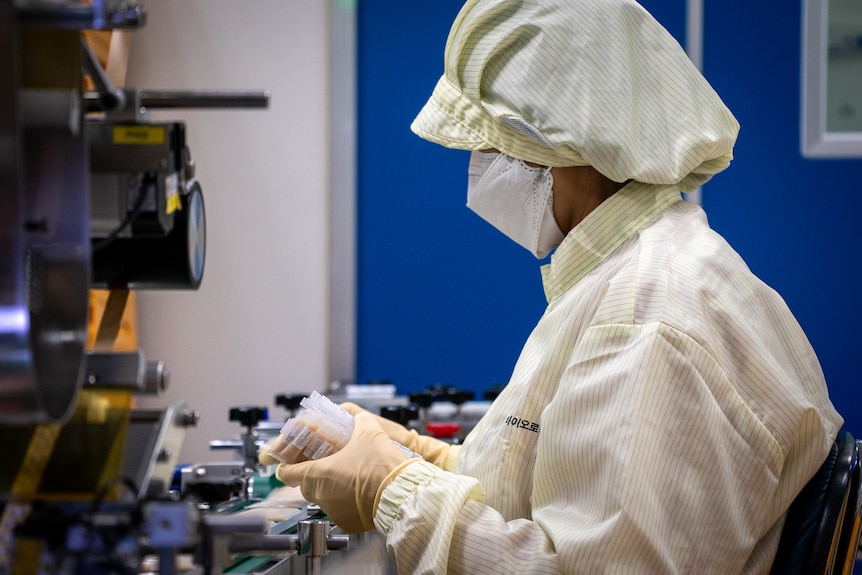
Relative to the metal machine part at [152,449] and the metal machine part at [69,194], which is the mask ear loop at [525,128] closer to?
the metal machine part at [69,194]

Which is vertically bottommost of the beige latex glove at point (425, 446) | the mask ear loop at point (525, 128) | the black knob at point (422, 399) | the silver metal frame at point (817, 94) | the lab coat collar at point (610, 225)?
the black knob at point (422, 399)

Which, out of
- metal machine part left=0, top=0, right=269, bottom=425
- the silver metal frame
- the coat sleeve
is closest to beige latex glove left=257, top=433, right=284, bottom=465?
the coat sleeve

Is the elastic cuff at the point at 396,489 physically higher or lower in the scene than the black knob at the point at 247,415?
higher

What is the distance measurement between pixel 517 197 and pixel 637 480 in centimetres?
54

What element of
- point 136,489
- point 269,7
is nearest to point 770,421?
point 136,489

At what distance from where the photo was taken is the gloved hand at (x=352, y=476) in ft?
4.10

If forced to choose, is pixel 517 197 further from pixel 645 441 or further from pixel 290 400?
pixel 290 400

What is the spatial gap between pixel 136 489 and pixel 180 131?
342 mm

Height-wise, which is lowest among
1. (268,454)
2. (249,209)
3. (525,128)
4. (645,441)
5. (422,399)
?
(422,399)

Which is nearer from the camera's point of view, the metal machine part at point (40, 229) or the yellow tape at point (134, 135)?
the metal machine part at point (40, 229)

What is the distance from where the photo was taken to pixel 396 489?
1212 mm

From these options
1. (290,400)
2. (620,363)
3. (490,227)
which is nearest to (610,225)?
(620,363)

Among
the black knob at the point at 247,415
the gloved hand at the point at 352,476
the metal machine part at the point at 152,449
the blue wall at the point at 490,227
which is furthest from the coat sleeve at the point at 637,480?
the blue wall at the point at 490,227

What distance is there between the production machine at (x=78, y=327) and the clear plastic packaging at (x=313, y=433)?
43 cm
